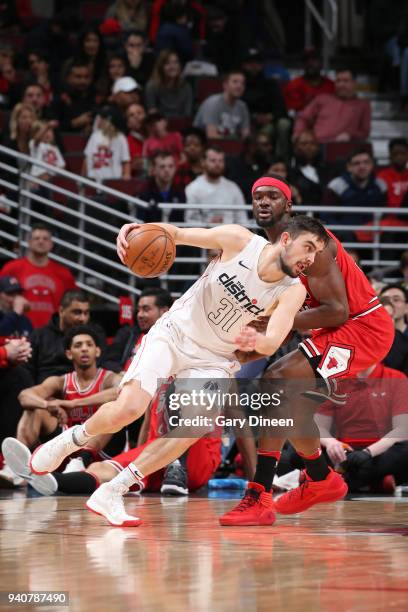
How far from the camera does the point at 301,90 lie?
14.9 metres

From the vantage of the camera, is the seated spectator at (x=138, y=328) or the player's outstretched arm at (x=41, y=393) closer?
the player's outstretched arm at (x=41, y=393)

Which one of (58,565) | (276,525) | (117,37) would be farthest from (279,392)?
(117,37)

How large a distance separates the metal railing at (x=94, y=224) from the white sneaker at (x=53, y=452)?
4.70 meters

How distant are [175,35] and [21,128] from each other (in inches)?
132

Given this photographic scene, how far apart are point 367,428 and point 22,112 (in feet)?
18.0

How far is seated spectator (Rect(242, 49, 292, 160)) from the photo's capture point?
13.5 m

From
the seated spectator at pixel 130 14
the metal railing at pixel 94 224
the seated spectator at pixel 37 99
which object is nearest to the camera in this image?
the metal railing at pixel 94 224

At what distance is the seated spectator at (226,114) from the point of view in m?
13.7

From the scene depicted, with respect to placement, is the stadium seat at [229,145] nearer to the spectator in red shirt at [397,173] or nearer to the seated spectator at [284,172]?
Answer: the seated spectator at [284,172]

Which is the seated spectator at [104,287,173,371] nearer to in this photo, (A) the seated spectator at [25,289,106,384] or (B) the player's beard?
(A) the seated spectator at [25,289,106,384]

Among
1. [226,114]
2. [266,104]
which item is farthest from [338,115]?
[226,114]

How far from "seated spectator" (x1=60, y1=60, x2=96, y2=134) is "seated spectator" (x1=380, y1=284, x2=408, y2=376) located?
5.01 m

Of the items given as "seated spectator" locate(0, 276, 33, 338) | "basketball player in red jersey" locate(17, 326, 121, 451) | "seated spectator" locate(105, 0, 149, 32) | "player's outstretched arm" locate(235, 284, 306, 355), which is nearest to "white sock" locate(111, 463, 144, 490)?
"player's outstretched arm" locate(235, 284, 306, 355)

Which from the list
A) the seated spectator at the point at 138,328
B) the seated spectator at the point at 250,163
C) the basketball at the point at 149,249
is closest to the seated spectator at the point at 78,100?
the seated spectator at the point at 250,163
